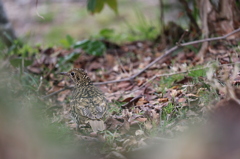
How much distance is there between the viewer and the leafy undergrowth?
380 centimetres

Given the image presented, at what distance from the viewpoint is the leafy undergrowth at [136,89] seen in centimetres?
380

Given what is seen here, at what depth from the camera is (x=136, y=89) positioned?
5.25m

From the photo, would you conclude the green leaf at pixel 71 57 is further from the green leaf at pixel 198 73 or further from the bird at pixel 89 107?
the green leaf at pixel 198 73

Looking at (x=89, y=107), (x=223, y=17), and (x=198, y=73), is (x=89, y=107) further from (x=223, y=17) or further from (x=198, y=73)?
A: (x=223, y=17)

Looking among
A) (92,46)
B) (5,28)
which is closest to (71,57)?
(92,46)

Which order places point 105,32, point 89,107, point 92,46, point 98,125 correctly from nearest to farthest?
point 98,125
point 89,107
point 92,46
point 105,32

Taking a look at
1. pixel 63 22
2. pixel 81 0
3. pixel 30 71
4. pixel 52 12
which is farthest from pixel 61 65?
pixel 81 0

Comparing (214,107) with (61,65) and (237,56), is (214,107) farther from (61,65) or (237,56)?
(61,65)

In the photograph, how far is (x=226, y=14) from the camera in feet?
19.7

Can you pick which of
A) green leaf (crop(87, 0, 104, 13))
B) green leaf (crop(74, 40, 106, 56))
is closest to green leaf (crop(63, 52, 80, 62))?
green leaf (crop(74, 40, 106, 56))

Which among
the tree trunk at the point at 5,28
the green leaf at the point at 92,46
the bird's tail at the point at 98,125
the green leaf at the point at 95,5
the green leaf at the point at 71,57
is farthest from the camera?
the tree trunk at the point at 5,28

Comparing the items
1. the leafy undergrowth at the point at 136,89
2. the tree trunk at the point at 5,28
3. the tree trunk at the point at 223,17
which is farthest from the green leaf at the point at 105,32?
the tree trunk at the point at 223,17

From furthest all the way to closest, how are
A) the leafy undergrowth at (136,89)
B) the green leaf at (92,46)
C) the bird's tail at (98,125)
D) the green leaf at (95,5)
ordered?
the green leaf at (92,46) → the green leaf at (95,5) → the bird's tail at (98,125) → the leafy undergrowth at (136,89)

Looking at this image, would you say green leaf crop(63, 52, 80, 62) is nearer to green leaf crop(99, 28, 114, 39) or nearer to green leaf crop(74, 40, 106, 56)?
green leaf crop(74, 40, 106, 56)
